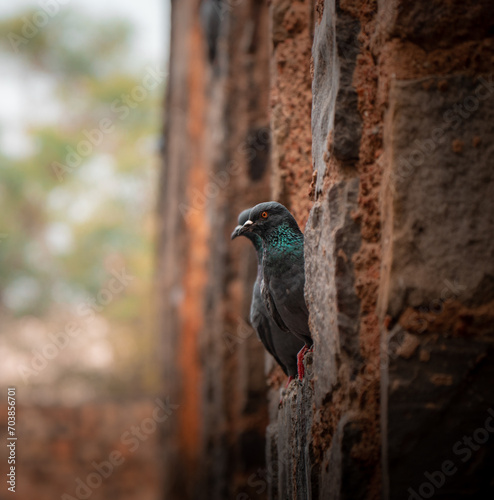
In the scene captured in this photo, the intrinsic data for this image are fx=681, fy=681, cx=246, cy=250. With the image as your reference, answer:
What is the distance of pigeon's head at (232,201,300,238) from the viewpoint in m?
1.91

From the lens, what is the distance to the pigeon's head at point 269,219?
191 cm

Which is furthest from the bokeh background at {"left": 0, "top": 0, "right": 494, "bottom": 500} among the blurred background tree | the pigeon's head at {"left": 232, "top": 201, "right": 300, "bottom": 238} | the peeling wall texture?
the blurred background tree

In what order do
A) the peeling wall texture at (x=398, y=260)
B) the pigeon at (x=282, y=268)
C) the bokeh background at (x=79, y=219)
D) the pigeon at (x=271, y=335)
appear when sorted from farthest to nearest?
the bokeh background at (x=79, y=219) < the pigeon at (x=271, y=335) < the pigeon at (x=282, y=268) < the peeling wall texture at (x=398, y=260)

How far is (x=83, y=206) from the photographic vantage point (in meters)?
17.0

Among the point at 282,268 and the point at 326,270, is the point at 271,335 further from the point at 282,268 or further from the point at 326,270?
the point at 326,270

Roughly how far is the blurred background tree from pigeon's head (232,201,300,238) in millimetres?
13063

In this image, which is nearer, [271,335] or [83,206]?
[271,335]

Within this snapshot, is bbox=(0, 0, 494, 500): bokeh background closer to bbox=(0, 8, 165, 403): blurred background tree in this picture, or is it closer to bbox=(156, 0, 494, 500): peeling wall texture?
bbox=(156, 0, 494, 500): peeling wall texture

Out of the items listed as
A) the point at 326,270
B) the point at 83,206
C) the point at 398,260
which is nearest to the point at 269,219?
the point at 326,270

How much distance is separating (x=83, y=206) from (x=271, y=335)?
50.3 feet

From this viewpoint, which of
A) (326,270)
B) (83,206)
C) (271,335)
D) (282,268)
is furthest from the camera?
(83,206)

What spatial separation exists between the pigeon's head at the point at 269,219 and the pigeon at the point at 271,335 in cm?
13

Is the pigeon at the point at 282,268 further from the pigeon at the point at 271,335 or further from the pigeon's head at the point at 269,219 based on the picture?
the pigeon at the point at 271,335

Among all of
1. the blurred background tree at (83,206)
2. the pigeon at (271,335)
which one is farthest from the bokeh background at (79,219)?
the pigeon at (271,335)
